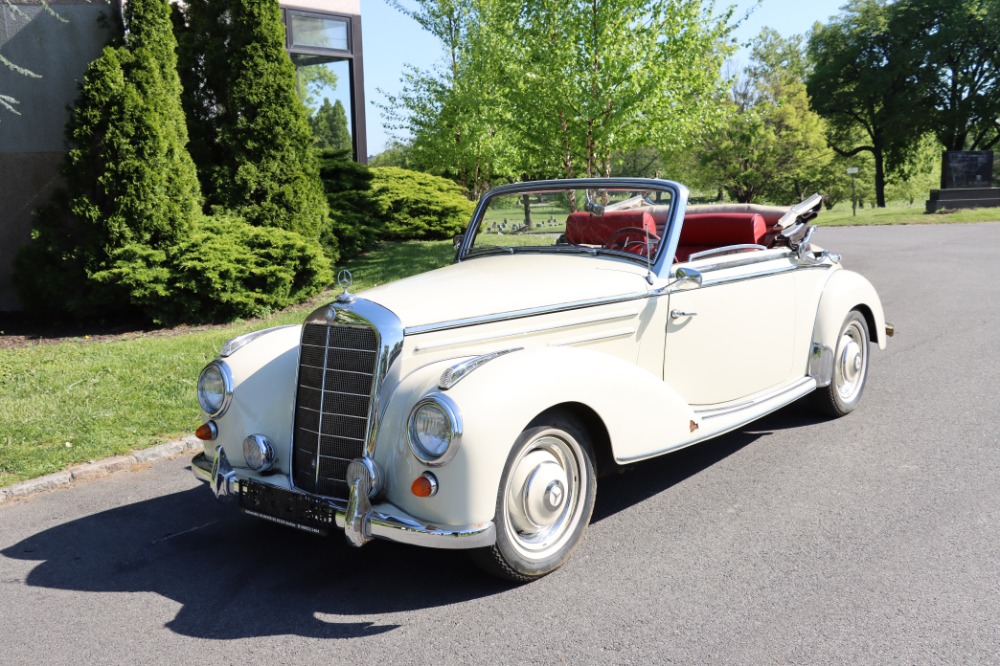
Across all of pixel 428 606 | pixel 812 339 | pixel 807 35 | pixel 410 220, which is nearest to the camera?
pixel 428 606

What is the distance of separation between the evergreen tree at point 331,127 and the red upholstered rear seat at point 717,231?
9.96 meters

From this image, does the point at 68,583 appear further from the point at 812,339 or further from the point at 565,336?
the point at 812,339

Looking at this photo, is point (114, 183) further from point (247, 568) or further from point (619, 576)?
point (619, 576)

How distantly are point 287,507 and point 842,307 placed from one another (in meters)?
4.15

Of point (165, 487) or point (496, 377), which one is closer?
point (496, 377)

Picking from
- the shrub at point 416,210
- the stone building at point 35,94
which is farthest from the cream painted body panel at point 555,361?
the shrub at point 416,210

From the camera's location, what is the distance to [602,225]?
514 centimetres

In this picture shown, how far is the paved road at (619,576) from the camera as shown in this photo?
3.07 metres

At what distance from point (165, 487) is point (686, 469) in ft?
10.4

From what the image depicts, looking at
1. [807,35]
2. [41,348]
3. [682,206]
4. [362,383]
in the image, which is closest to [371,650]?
[362,383]

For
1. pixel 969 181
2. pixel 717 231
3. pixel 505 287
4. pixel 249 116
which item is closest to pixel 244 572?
pixel 505 287

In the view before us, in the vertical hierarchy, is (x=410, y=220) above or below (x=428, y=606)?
above

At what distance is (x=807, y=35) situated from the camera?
52.5 m

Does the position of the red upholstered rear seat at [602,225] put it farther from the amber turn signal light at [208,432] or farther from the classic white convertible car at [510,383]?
the amber turn signal light at [208,432]
